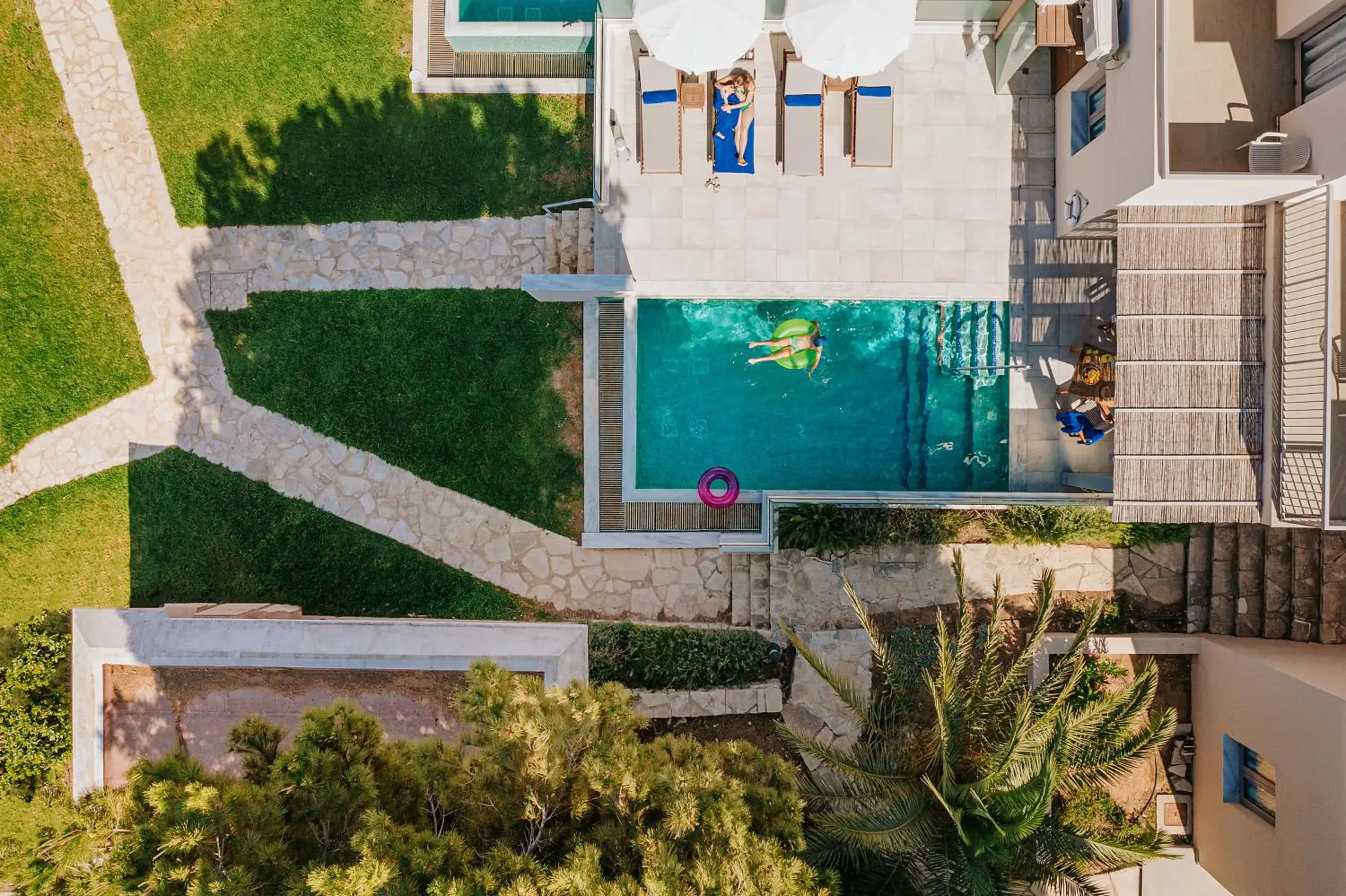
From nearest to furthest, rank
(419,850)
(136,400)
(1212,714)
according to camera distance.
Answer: (419,850), (1212,714), (136,400)

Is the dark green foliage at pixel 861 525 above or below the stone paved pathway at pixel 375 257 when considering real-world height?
below

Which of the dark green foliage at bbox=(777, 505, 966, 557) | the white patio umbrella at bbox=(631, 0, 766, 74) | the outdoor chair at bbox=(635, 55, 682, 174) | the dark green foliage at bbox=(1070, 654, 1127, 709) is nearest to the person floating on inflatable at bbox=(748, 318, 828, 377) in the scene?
the dark green foliage at bbox=(777, 505, 966, 557)

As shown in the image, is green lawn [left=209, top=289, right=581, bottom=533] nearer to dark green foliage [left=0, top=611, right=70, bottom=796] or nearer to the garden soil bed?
the garden soil bed

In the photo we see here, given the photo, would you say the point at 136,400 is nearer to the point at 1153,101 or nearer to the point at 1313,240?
the point at 1153,101

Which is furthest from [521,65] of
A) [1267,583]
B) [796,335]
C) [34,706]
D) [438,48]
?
[1267,583]

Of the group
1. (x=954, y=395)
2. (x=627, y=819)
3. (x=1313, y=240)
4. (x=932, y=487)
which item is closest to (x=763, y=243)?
(x=954, y=395)

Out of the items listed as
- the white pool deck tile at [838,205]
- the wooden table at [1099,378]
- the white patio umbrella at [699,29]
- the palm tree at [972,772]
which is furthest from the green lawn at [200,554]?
the wooden table at [1099,378]

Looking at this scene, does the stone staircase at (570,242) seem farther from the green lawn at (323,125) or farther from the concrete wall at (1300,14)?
the concrete wall at (1300,14)
